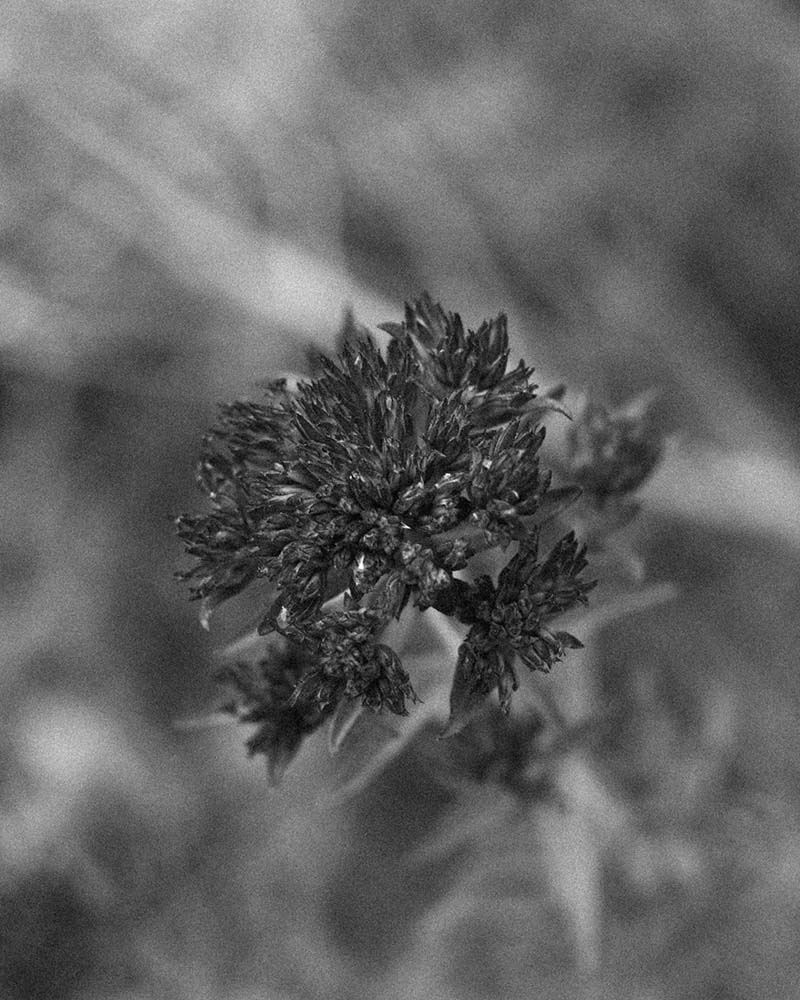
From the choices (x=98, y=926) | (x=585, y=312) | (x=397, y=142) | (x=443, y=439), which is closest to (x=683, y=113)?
(x=585, y=312)

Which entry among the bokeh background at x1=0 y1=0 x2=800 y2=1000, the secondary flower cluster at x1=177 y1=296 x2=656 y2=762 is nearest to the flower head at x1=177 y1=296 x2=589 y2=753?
the secondary flower cluster at x1=177 y1=296 x2=656 y2=762

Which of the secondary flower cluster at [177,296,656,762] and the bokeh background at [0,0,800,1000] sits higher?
the bokeh background at [0,0,800,1000]

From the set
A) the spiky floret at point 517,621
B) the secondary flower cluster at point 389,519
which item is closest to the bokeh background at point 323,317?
the secondary flower cluster at point 389,519

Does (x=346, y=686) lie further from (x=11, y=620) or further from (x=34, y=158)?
(x=34, y=158)

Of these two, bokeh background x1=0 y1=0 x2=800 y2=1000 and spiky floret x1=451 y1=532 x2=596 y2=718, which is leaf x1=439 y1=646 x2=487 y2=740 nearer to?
spiky floret x1=451 y1=532 x2=596 y2=718

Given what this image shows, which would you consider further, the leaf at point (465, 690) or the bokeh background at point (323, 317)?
the bokeh background at point (323, 317)

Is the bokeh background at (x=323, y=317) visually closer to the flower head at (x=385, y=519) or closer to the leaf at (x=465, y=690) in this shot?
the flower head at (x=385, y=519)
